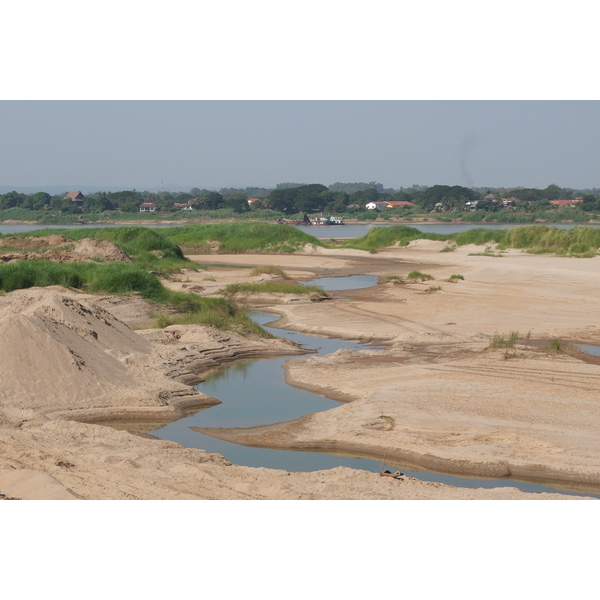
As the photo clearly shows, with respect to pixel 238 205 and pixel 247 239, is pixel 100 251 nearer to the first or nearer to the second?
pixel 247 239

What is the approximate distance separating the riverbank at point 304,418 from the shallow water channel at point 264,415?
0.29m

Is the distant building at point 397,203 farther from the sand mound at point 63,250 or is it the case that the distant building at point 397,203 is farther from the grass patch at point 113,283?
the grass patch at point 113,283

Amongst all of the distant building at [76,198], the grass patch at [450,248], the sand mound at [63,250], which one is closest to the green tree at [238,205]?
the distant building at [76,198]

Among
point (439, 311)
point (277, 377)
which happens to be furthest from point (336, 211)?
point (277, 377)

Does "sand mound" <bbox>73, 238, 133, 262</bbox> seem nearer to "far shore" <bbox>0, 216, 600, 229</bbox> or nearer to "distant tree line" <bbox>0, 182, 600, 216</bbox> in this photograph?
"far shore" <bbox>0, 216, 600, 229</bbox>

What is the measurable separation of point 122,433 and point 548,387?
20.7ft

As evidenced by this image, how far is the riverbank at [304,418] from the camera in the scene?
7914 mm

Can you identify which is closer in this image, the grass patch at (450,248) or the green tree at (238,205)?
the grass patch at (450,248)

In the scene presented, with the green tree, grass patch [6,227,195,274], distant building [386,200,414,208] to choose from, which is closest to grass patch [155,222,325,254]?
grass patch [6,227,195,274]

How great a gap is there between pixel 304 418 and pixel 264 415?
796 mm

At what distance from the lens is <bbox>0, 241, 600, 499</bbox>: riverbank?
791 cm

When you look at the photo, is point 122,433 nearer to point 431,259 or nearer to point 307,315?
point 307,315

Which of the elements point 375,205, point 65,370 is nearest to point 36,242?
point 65,370

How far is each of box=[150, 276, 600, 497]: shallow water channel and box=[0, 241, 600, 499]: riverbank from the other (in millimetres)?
291
